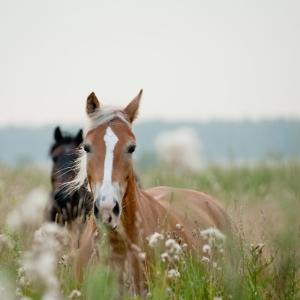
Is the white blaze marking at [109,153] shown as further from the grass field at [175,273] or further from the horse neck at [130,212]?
the grass field at [175,273]

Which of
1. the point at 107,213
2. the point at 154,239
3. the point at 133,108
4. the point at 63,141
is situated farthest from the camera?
the point at 63,141

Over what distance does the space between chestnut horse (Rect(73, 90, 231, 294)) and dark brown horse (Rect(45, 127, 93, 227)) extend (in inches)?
108

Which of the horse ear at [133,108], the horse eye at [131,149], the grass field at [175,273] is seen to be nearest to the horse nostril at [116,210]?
the grass field at [175,273]

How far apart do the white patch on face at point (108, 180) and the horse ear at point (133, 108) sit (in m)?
0.52

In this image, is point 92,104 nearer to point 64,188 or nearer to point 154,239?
point 154,239

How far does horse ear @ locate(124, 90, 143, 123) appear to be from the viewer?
5.06 meters

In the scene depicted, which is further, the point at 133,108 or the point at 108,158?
the point at 133,108

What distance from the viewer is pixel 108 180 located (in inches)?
164

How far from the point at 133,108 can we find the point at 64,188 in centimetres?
304

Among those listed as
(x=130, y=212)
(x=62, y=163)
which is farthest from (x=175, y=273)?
(x=62, y=163)

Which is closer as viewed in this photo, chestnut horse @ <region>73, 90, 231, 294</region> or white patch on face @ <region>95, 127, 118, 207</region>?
white patch on face @ <region>95, 127, 118, 207</region>

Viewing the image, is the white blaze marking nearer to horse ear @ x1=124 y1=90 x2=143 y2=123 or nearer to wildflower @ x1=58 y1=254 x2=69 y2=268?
horse ear @ x1=124 y1=90 x2=143 y2=123

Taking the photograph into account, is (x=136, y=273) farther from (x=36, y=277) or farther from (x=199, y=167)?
(x=199, y=167)

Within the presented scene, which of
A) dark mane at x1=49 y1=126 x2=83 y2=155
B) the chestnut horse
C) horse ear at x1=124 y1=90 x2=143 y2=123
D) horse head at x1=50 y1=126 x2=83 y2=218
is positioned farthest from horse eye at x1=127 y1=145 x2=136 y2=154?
dark mane at x1=49 y1=126 x2=83 y2=155
